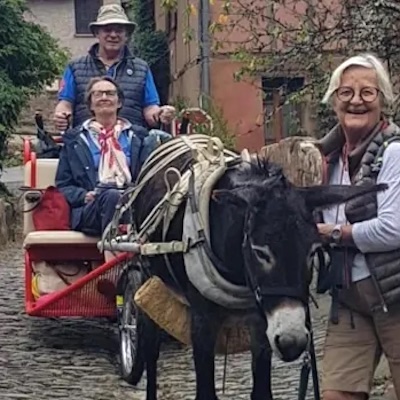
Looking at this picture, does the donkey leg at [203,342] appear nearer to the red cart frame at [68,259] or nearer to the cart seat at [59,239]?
the red cart frame at [68,259]

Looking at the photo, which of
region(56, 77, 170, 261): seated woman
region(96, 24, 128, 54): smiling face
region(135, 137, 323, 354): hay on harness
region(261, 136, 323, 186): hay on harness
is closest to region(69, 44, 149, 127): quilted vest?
region(96, 24, 128, 54): smiling face

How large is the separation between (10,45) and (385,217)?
610 inches

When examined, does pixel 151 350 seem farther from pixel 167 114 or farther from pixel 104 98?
pixel 167 114

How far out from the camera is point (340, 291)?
15.4 feet

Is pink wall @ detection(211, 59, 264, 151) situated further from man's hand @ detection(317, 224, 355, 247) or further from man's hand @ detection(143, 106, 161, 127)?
man's hand @ detection(317, 224, 355, 247)

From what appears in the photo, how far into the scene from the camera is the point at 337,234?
456cm

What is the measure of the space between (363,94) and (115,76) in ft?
14.8

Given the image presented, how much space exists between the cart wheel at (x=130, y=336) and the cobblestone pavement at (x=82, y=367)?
0.10 meters

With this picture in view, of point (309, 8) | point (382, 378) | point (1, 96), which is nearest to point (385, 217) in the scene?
point (382, 378)

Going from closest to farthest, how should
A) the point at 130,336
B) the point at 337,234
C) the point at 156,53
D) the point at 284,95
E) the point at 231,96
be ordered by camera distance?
the point at 337,234 → the point at 130,336 → the point at 284,95 → the point at 231,96 → the point at 156,53

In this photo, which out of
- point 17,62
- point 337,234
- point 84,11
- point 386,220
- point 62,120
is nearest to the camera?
point 386,220

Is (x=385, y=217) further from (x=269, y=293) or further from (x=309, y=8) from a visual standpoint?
(x=309, y=8)

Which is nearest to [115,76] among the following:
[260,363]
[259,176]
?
[260,363]

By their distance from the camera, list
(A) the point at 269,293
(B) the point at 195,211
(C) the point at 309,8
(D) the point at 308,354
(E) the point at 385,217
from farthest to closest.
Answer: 1. (C) the point at 309,8
2. (B) the point at 195,211
3. (D) the point at 308,354
4. (A) the point at 269,293
5. (E) the point at 385,217
